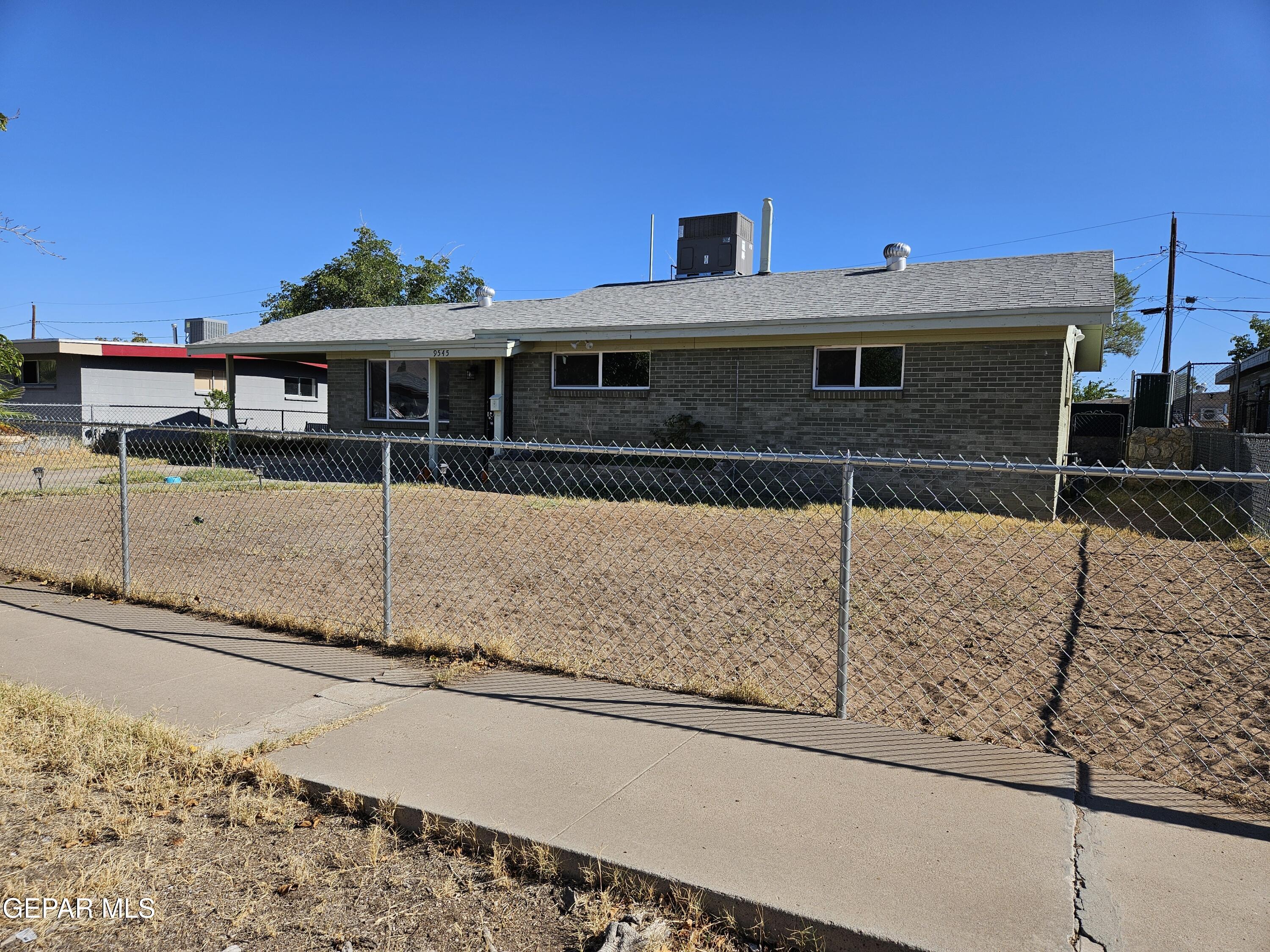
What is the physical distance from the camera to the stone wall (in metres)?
16.9

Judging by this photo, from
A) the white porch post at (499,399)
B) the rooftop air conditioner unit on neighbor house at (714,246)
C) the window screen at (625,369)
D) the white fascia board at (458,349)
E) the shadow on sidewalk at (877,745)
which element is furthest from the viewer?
the rooftop air conditioner unit on neighbor house at (714,246)

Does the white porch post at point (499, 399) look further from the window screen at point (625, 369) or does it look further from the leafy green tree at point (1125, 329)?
the leafy green tree at point (1125, 329)

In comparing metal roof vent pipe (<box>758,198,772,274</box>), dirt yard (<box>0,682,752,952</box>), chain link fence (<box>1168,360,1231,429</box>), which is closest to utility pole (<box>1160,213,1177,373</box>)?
chain link fence (<box>1168,360,1231,429</box>)

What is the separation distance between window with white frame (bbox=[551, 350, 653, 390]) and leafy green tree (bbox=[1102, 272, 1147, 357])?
32796mm

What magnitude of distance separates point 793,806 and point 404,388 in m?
17.2

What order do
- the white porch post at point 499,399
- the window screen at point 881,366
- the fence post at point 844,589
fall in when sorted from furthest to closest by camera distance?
the white porch post at point 499,399, the window screen at point 881,366, the fence post at point 844,589

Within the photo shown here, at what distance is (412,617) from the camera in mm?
6328

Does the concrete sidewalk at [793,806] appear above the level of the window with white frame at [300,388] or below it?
below

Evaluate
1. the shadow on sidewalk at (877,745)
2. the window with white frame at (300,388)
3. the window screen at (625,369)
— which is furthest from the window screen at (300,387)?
the shadow on sidewalk at (877,745)

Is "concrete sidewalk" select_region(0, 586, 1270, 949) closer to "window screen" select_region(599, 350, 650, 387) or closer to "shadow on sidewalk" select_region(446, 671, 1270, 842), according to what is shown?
"shadow on sidewalk" select_region(446, 671, 1270, 842)

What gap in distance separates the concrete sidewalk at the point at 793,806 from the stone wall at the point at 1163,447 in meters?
15.8

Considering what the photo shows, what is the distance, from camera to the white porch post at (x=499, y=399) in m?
16.7

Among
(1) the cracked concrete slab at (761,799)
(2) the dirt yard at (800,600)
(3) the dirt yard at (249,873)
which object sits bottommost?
(3) the dirt yard at (249,873)

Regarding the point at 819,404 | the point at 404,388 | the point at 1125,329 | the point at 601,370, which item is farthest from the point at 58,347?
the point at 1125,329
